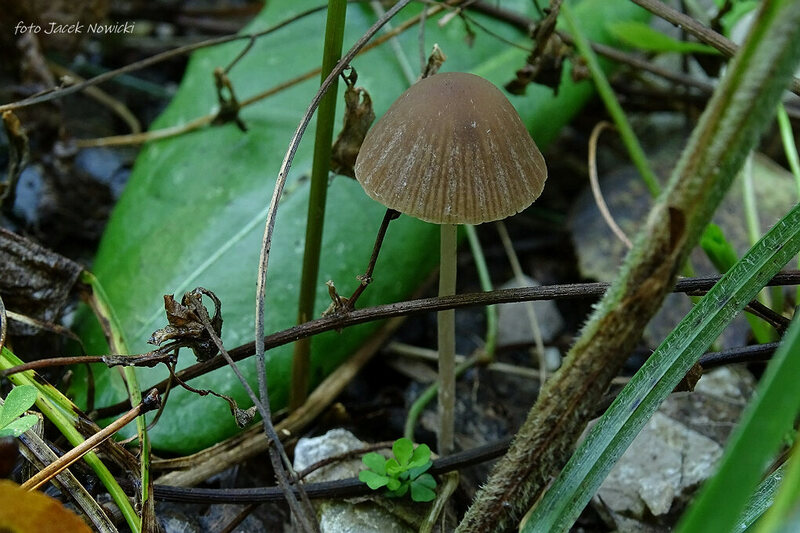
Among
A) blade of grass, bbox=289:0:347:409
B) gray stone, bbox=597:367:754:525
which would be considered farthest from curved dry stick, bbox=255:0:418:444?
gray stone, bbox=597:367:754:525

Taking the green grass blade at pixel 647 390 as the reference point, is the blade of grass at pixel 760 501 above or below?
below

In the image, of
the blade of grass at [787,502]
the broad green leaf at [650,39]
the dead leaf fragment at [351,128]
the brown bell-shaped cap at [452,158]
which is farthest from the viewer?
the broad green leaf at [650,39]

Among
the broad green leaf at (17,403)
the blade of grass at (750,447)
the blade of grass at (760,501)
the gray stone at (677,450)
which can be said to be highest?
the blade of grass at (750,447)

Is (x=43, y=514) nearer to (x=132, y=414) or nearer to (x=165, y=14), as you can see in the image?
(x=132, y=414)

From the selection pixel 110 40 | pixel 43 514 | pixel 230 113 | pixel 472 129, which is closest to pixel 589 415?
pixel 472 129

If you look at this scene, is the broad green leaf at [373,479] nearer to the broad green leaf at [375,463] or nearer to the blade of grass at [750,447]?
the broad green leaf at [375,463]

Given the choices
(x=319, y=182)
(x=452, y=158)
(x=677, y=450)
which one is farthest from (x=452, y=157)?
(x=677, y=450)

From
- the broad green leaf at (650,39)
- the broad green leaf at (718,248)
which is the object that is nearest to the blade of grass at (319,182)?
the broad green leaf at (718,248)

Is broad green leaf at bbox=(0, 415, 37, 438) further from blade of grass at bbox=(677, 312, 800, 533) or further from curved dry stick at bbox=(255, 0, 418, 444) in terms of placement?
blade of grass at bbox=(677, 312, 800, 533)
